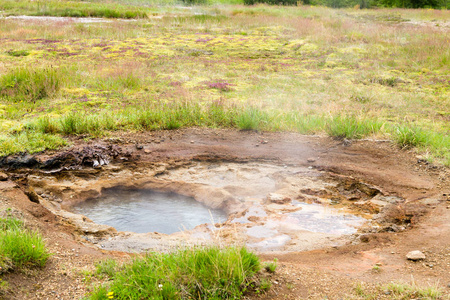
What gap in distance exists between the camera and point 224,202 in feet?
20.0

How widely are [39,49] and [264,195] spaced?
14.4m

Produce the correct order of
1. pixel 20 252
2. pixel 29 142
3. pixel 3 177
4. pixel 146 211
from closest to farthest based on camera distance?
pixel 20 252 < pixel 3 177 < pixel 146 211 < pixel 29 142

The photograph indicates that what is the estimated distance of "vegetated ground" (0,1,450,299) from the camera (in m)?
4.02

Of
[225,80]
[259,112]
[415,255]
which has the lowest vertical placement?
[415,255]

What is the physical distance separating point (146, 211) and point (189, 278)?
3033 millimetres

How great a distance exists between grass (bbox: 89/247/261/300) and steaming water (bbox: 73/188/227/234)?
217 cm

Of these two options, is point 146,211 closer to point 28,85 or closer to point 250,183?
point 250,183

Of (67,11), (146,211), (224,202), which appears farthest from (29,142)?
(67,11)

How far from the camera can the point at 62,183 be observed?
645 centimetres

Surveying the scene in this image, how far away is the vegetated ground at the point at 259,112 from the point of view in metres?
4.02

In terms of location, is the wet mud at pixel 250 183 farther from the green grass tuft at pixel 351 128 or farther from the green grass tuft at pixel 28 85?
the green grass tuft at pixel 28 85

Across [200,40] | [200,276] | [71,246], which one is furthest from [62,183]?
[200,40]

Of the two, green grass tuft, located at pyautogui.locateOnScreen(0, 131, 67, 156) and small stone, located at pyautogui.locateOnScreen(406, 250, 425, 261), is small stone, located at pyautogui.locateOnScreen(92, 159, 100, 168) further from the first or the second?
small stone, located at pyautogui.locateOnScreen(406, 250, 425, 261)

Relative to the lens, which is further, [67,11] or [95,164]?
[67,11]
